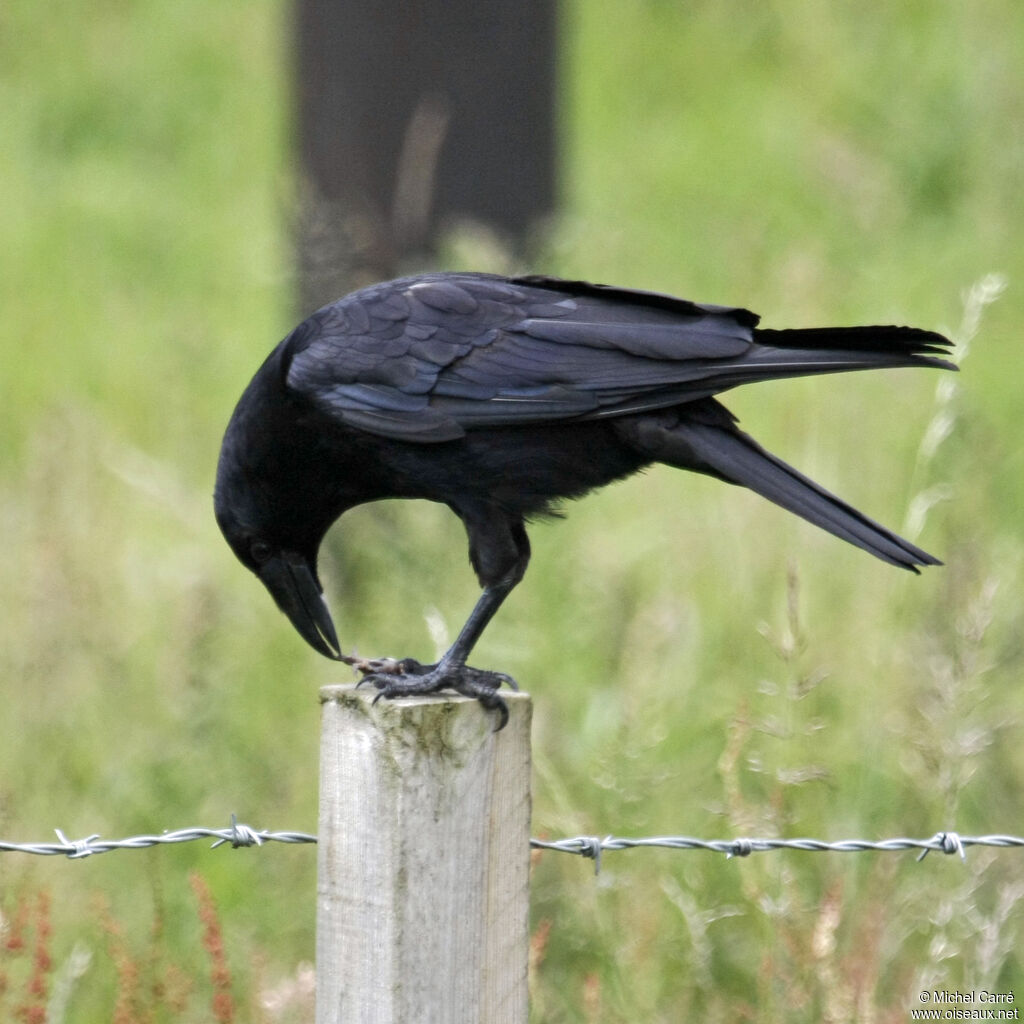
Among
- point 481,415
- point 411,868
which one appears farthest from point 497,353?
point 411,868

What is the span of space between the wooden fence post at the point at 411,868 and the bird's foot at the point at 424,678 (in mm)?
346

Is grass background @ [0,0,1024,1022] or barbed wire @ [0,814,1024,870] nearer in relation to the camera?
barbed wire @ [0,814,1024,870]

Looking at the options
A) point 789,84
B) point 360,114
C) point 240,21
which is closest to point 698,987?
point 360,114

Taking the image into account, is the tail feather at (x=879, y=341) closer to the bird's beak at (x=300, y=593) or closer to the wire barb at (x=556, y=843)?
the wire barb at (x=556, y=843)

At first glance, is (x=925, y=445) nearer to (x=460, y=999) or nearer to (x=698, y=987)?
(x=698, y=987)

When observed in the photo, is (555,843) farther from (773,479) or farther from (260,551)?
(260,551)

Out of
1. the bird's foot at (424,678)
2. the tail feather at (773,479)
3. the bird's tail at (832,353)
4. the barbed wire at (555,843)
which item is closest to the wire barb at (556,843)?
the barbed wire at (555,843)

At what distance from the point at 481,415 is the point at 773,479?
24.6 inches

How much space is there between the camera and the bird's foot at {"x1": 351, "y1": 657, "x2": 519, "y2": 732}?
279cm

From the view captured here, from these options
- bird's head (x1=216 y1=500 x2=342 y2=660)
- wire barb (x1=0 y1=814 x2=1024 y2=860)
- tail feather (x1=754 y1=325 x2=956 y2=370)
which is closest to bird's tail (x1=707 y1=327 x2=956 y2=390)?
tail feather (x1=754 y1=325 x2=956 y2=370)

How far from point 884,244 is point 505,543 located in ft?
26.3

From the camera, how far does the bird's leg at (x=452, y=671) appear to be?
2832 mm

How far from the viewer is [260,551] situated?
11.3ft
